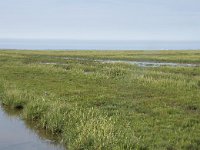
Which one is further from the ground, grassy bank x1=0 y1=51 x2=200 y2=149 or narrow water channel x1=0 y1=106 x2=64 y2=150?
grassy bank x1=0 y1=51 x2=200 y2=149

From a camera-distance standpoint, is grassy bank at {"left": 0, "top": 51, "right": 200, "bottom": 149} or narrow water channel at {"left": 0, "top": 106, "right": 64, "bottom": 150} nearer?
grassy bank at {"left": 0, "top": 51, "right": 200, "bottom": 149}

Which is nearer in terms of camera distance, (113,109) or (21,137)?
(21,137)

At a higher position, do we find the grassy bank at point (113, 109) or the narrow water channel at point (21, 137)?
the grassy bank at point (113, 109)

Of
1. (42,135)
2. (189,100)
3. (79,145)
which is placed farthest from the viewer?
(189,100)

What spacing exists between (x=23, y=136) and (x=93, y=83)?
49.7 feet

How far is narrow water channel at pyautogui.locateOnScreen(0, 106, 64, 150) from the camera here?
17.1m

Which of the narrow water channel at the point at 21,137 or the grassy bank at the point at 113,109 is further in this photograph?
the narrow water channel at the point at 21,137

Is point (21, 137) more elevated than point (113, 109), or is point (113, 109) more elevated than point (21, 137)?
point (113, 109)

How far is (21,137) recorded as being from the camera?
61.6 ft

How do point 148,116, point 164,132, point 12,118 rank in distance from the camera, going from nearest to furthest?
point 164,132 → point 148,116 → point 12,118

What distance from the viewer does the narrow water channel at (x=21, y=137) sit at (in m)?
17.1

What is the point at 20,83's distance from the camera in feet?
108

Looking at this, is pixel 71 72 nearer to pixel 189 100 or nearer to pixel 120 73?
pixel 120 73

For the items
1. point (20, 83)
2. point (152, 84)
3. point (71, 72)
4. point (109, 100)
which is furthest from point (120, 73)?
point (109, 100)
